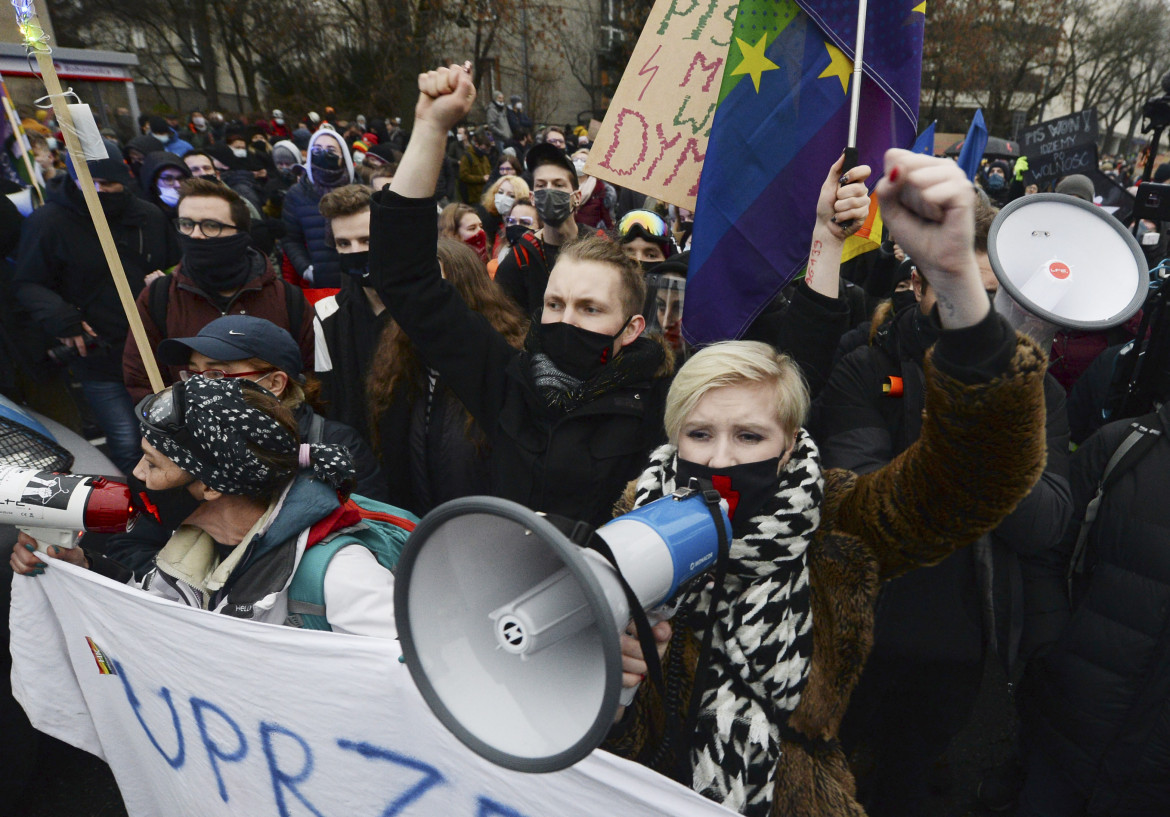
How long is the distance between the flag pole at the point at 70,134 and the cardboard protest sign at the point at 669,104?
1319 millimetres

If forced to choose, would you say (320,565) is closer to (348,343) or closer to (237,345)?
(237,345)

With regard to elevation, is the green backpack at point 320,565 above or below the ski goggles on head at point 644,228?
below

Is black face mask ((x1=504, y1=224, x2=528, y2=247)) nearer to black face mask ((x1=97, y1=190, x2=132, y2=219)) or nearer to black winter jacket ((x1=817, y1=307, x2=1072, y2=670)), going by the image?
black face mask ((x1=97, y1=190, x2=132, y2=219))

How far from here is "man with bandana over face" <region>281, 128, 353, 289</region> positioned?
15.9 feet

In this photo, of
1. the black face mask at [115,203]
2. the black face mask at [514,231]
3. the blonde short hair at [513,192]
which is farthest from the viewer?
the blonde short hair at [513,192]

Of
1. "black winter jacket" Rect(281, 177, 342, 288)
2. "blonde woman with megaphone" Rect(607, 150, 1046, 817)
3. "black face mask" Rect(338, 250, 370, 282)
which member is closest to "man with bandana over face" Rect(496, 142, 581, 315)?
"black face mask" Rect(338, 250, 370, 282)

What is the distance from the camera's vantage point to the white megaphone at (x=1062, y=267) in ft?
5.57

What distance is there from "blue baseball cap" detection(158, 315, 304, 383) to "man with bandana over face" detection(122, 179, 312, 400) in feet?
1.84

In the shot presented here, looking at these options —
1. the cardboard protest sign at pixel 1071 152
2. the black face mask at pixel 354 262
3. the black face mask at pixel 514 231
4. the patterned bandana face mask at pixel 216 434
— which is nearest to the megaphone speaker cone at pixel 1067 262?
the patterned bandana face mask at pixel 216 434

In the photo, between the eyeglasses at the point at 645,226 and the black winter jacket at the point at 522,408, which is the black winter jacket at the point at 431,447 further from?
the eyeglasses at the point at 645,226

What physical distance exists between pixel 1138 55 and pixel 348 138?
40381 mm

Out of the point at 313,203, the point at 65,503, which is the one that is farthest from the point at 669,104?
the point at 313,203

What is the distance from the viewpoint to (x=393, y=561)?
1.69m

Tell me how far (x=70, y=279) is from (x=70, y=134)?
7.24ft
